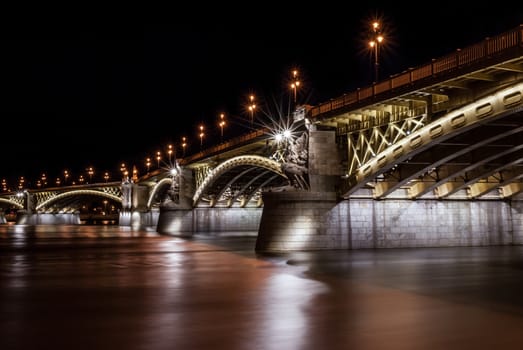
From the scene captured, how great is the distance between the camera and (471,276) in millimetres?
19828

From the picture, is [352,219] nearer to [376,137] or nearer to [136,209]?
[376,137]

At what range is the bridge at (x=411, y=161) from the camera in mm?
22312

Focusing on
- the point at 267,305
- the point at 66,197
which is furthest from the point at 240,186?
the point at 66,197

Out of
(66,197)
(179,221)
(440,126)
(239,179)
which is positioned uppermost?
(66,197)

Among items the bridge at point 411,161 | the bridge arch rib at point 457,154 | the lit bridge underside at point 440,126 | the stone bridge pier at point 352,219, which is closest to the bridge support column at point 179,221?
the bridge at point 411,161

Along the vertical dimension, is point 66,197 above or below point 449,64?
below

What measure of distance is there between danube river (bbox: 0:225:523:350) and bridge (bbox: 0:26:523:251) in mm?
5759

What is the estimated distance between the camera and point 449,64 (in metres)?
22.6

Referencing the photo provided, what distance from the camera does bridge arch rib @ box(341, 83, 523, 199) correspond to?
72.2 feet

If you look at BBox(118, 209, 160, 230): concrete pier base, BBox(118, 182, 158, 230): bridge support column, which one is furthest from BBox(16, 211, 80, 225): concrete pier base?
BBox(118, 209, 160, 230): concrete pier base

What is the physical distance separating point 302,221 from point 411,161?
655 cm

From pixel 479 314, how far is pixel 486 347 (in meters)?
3.07

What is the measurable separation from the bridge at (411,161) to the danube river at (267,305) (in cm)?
576

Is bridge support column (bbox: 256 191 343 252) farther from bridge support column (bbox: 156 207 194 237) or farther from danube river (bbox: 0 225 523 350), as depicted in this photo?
bridge support column (bbox: 156 207 194 237)
